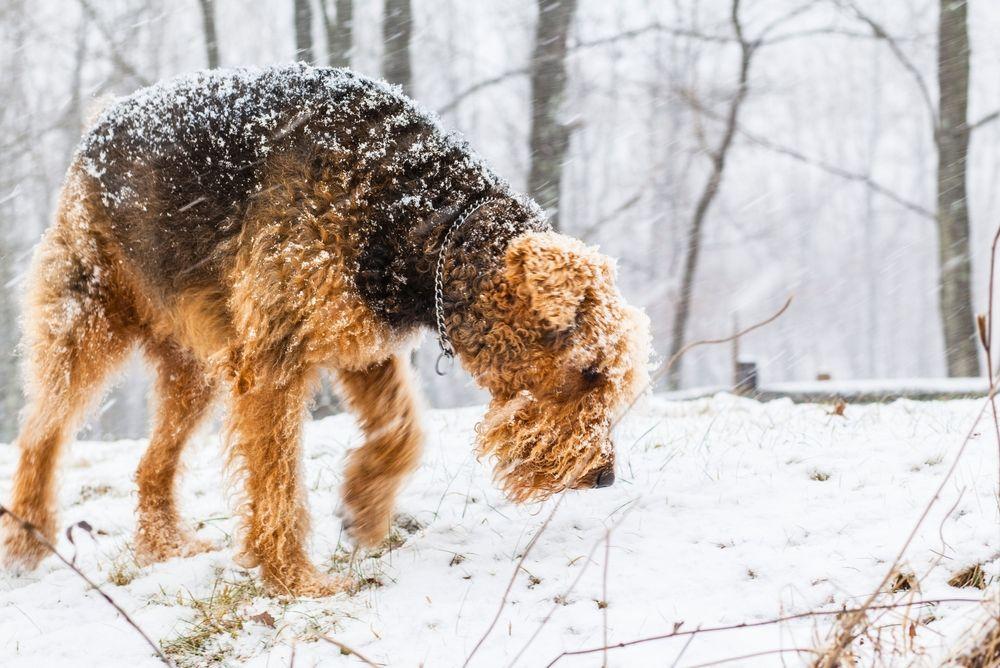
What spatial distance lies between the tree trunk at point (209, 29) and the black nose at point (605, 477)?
8848 mm

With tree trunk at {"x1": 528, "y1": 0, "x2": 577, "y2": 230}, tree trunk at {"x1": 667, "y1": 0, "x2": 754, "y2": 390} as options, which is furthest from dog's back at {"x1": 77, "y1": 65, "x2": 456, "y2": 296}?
tree trunk at {"x1": 667, "y1": 0, "x2": 754, "y2": 390}

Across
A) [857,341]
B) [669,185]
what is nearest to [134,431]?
[669,185]

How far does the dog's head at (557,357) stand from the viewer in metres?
2.75

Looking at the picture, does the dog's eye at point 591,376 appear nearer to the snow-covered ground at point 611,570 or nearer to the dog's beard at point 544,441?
the dog's beard at point 544,441

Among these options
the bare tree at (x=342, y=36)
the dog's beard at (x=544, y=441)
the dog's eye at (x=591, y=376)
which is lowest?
the dog's beard at (x=544, y=441)

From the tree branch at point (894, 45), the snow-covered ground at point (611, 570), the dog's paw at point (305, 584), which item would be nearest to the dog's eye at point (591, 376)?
the snow-covered ground at point (611, 570)

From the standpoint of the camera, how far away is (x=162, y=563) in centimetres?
334

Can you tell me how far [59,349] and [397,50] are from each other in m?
6.08

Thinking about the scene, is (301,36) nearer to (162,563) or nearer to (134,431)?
(162,563)

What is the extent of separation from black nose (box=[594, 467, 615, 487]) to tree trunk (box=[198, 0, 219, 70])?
885 cm

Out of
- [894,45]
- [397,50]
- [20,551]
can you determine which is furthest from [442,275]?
[894,45]

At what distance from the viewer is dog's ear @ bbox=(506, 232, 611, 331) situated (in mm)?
2717

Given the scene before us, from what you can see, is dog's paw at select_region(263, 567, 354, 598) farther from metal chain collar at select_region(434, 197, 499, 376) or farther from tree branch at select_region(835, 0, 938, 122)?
tree branch at select_region(835, 0, 938, 122)

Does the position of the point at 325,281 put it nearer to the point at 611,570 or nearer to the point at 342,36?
the point at 611,570
